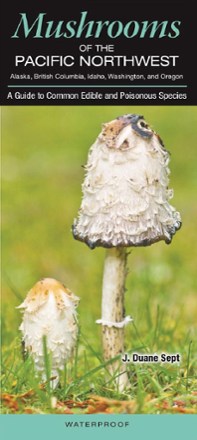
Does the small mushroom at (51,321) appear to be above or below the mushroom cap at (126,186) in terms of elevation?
below

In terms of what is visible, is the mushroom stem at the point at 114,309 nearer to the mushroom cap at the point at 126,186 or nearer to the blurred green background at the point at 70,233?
the mushroom cap at the point at 126,186

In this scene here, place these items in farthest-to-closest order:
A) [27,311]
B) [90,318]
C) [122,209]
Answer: [90,318]
[27,311]
[122,209]

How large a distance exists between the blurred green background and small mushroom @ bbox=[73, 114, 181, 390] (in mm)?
710

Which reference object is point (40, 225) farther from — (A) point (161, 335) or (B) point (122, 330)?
(B) point (122, 330)

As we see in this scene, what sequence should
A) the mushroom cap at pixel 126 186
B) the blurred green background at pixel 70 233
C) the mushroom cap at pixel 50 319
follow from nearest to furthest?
1. the mushroom cap at pixel 126 186
2. the mushroom cap at pixel 50 319
3. the blurred green background at pixel 70 233

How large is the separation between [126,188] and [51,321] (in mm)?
582

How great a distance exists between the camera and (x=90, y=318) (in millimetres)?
4242

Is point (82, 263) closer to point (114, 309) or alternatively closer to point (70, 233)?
point (70, 233)

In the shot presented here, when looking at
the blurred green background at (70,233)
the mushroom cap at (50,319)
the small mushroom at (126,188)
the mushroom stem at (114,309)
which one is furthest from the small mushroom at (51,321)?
the blurred green background at (70,233)

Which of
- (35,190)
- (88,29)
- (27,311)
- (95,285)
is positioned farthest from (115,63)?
(35,190)

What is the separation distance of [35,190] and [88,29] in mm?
3071

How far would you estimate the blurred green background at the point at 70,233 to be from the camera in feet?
13.7

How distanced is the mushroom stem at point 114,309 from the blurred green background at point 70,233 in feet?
1.09

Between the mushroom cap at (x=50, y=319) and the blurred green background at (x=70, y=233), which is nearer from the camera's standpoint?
the mushroom cap at (x=50, y=319)
